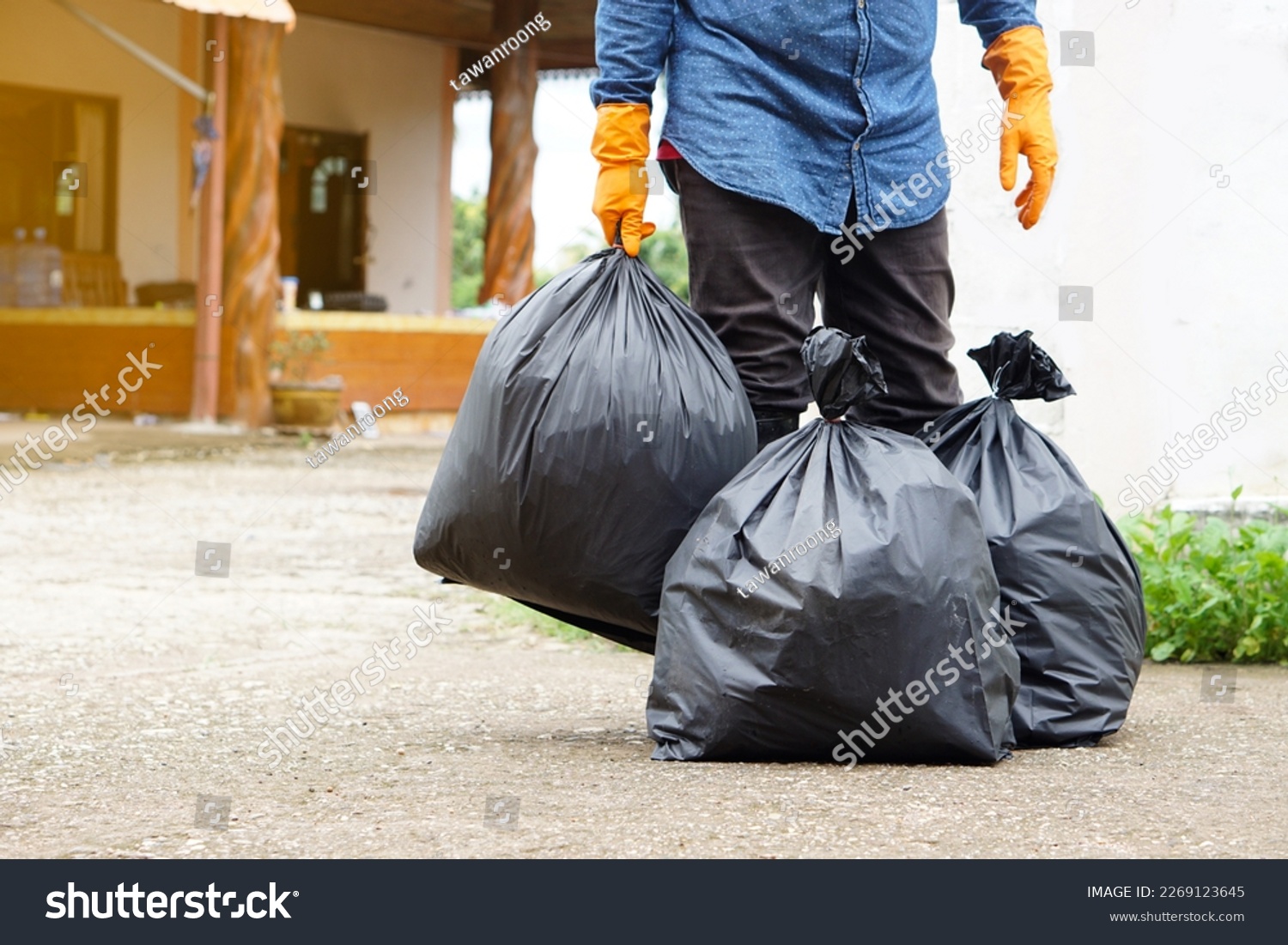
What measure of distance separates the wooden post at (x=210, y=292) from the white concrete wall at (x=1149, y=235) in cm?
697

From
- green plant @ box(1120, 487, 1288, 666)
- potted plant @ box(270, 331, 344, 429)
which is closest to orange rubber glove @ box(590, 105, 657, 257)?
green plant @ box(1120, 487, 1288, 666)

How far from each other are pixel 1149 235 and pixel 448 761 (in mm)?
2337

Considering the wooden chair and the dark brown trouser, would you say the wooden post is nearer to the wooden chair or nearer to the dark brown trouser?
the wooden chair

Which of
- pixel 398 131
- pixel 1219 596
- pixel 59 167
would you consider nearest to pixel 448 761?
pixel 1219 596

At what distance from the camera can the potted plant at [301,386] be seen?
961 cm

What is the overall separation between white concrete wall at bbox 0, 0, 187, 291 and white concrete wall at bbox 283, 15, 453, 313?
146 centimetres

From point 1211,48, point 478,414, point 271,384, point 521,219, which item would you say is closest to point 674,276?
point 521,219

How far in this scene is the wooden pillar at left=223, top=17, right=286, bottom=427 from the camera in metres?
9.69

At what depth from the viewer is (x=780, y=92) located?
93.3 inches

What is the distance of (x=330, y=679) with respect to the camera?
311 centimetres

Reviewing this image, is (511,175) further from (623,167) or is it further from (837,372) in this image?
(837,372)

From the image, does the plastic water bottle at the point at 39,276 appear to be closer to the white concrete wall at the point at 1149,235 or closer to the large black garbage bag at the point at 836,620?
the white concrete wall at the point at 1149,235

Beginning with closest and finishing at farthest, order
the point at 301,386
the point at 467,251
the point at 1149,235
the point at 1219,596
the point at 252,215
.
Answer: the point at 1219,596 → the point at 1149,235 → the point at 301,386 → the point at 252,215 → the point at 467,251
